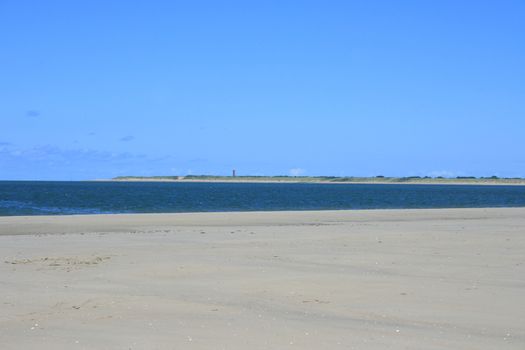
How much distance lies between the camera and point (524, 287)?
11.6 metres

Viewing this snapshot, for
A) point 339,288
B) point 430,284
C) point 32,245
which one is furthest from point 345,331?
point 32,245

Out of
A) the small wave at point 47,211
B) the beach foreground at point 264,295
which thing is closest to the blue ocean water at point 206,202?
the small wave at point 47,211

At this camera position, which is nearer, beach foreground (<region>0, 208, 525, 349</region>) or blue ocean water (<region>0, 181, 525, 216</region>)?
beach foreground (<region>0, 208, 525, 349</region>)

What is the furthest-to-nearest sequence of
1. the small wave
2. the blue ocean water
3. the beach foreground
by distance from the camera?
the blue ocean water < the small wave < the beach foreground

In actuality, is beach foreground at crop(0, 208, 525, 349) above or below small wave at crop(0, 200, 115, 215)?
below

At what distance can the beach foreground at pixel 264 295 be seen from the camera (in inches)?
330

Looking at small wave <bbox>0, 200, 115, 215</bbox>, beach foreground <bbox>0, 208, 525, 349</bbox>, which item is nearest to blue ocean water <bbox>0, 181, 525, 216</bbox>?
small wave <bbox>0, 200, 115, 215</bbox>

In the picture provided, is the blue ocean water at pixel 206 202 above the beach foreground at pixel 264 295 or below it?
above

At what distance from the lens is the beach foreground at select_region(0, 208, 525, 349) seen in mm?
8383

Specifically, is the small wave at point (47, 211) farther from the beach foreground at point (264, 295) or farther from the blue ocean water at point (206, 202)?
the beach foreground at point (264, 295)

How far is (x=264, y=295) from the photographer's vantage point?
1104cm

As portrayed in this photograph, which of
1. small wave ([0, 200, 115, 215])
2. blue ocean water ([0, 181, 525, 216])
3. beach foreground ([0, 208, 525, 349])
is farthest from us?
blue ocean water ([0, 181, 525, 216])

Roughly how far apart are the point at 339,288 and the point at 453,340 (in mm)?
3531

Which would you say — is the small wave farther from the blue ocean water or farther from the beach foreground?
the beach foreground
